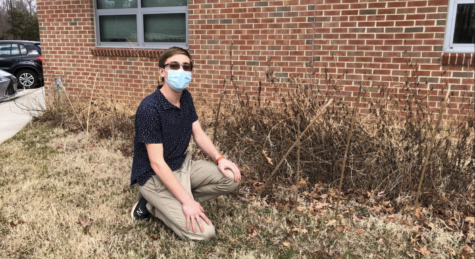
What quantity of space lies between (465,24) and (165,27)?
450 centimetres

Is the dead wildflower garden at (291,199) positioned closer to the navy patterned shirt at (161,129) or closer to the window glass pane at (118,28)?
the navy patterned shirt at (161,129)

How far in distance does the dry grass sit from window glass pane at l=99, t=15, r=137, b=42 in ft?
11.6

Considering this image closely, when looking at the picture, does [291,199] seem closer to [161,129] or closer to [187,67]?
[161,129]

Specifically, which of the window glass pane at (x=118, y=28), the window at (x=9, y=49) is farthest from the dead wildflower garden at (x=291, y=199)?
the window at (x=9, y=49)

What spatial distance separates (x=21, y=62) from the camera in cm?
1199

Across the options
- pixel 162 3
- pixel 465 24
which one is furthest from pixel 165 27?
pixel 465 24

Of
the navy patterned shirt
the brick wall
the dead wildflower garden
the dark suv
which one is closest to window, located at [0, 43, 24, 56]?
the dark suv

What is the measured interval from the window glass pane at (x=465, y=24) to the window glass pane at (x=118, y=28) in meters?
5.03

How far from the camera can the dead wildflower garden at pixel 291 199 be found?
9.07 feet

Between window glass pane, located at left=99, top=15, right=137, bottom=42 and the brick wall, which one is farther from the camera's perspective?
window glass pane, located at left=99, top=15, right=137, bottom=42

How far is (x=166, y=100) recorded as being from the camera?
9.24 ft

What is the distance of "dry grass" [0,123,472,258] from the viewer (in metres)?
2.71

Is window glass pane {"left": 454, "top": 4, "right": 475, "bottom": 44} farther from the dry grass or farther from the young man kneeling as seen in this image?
the young man kneeling

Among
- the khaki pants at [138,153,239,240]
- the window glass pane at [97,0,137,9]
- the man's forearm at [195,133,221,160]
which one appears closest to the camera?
the khaki pants at [138,153,239,240]
